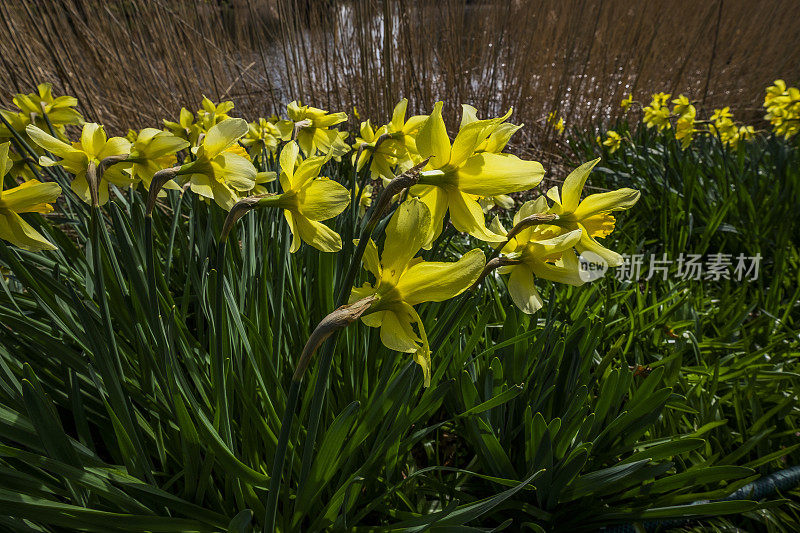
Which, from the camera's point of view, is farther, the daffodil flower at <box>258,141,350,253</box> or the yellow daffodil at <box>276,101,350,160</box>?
the yellow daffodil at <box>276,101,350,160</box>

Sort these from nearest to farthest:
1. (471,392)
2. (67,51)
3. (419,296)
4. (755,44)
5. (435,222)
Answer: (419,296), (435,222), (471,392), (67,51), (755,44)

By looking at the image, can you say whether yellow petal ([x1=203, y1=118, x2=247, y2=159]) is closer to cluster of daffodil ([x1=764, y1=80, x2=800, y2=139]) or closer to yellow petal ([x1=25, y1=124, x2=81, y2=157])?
yellow petal ([x1=25, y1=124, x2=81, y2=157])

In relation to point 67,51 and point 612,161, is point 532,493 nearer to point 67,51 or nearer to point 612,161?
point 612,161

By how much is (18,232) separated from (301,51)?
3.20 metres

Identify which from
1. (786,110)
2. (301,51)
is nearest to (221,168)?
(301,51)

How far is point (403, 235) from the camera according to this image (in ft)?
1.63

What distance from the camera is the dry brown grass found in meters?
3.00

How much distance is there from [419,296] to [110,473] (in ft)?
1.86

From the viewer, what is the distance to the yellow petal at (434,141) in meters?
0.59

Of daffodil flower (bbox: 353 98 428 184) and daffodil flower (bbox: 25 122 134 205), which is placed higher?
daffodil flower (bbox: 25 122 134 205)

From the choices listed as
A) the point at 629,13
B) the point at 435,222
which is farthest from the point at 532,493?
the point at 629,13

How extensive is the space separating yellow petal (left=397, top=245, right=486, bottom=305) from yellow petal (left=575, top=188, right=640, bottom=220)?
30 cm

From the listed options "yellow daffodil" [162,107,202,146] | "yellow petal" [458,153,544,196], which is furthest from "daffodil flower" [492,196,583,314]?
"yellow daffodil" [162,107,202,146]

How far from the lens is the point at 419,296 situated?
0.51 m
